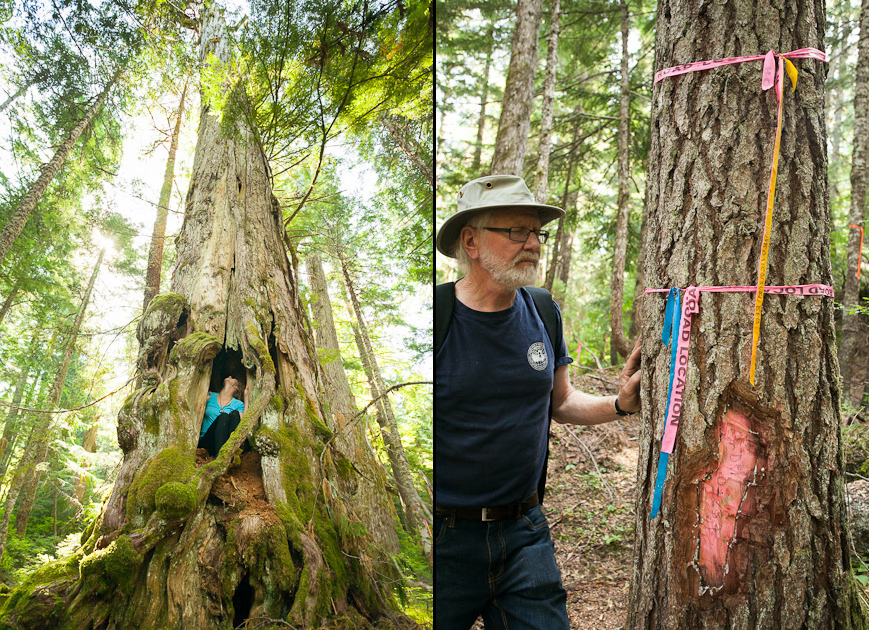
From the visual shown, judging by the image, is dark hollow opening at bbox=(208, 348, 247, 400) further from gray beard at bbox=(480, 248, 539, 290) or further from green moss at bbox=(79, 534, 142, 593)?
gray beard at bbox=(480, 248, 539, 290)

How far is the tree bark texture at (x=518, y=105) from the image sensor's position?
246 inches

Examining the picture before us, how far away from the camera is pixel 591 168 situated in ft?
36.9

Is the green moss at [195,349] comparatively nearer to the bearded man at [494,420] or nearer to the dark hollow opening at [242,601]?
the dark hollow opening at [242,601]

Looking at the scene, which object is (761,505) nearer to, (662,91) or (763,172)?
(763,172)

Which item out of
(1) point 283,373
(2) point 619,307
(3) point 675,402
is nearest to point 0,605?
(1) point 283,373

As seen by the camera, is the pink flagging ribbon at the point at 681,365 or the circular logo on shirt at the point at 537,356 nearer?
the pink flagging ribbon at the point at 681,365

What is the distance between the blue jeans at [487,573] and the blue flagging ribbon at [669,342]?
57 cm

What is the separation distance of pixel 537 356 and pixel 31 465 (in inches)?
68.5

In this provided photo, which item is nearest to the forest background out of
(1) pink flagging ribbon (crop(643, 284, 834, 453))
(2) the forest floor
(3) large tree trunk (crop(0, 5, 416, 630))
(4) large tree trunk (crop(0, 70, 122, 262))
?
(2) the forest floor

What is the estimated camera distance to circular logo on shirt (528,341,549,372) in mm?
2230

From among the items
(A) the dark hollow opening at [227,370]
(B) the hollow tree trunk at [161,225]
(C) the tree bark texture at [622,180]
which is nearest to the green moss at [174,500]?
(A) the dark hollow opening at [227,370]

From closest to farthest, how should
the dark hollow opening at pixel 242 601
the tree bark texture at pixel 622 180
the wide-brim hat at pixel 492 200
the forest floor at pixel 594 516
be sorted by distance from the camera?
the dark hollow opening at pixel 242 601 < the wide-brim hat at pixel 492 200 < the forest floor at pixel 594 516 < the tree bark texture at pixel 622 180

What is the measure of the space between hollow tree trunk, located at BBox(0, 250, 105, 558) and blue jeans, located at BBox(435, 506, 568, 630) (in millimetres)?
1351

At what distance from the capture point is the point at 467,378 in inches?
84.3
